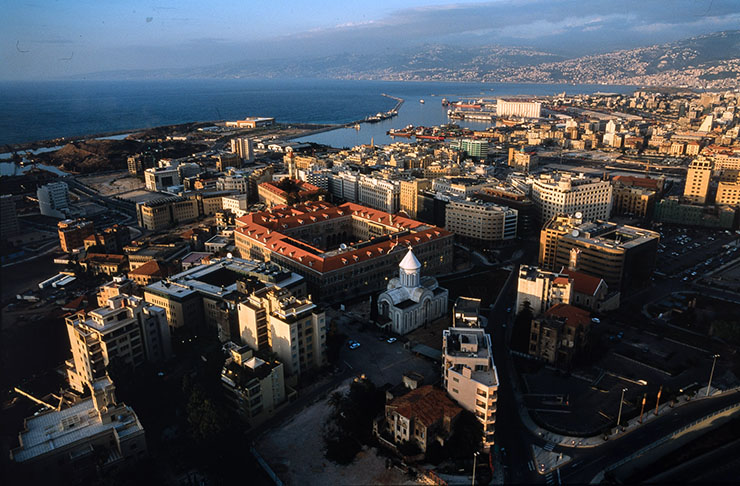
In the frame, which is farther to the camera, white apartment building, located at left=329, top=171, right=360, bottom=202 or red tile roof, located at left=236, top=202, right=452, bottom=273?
white apartment building, located at left=329, top=171, right=360, bottom=202

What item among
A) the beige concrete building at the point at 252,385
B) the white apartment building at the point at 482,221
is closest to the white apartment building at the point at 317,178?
the white apartment building at the point at 482,221

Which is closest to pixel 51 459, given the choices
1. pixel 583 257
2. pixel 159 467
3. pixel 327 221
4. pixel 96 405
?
pixel 96 405

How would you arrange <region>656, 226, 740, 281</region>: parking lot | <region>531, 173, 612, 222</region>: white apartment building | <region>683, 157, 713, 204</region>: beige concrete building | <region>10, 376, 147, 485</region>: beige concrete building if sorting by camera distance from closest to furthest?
<region>10, 376, 147, 485</region>: beige concrete building
<region>656, 226, 740, 281</region>: parking lot
<region>531, 173, 612, 222</region>: white apartment building
<region>683, 157, 713, 204</region>: beige concrete building

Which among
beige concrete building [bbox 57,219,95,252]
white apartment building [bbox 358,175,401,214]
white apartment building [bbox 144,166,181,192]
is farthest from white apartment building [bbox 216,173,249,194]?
beige concrete building [bbox 57,219,95,252]

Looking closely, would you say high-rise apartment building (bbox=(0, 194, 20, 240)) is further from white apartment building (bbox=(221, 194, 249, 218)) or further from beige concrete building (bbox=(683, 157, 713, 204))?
beige concrete building (bbox=(683, 157, 713, 204))

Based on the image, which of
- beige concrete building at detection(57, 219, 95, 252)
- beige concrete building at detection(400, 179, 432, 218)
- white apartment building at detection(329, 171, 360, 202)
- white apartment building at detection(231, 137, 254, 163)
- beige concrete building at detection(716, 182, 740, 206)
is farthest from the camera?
white apartment building at detection(231, 137, 254, 163)

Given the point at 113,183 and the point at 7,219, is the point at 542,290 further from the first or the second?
the point at 113,183

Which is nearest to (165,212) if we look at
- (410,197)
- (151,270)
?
(151,270)
